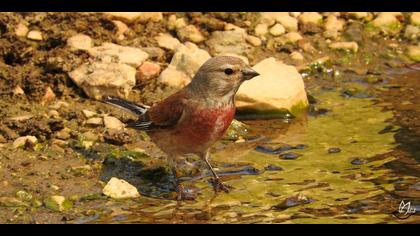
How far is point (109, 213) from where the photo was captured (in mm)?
6301

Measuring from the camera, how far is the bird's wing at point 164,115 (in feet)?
22.8

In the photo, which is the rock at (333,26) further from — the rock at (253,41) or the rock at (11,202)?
the rock at (11,202)

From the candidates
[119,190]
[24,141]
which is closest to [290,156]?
[119,190]

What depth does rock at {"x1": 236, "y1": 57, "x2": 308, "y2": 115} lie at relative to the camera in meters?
8.20

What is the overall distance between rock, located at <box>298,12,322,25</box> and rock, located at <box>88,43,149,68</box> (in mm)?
2271

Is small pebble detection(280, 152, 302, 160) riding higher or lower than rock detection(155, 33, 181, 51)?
lower

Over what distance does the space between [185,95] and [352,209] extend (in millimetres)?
1698

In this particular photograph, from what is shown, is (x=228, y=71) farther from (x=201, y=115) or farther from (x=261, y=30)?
(x=261, y=30)

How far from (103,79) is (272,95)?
1614 mm

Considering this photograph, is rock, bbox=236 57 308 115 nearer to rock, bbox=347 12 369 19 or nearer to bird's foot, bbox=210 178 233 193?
bird's foot, bbox=210 178 233 193

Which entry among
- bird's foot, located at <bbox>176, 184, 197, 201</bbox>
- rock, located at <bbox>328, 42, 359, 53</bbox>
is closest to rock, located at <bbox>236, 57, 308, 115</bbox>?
rock, located at <bbox>328, 42, 359, 53</bbox>

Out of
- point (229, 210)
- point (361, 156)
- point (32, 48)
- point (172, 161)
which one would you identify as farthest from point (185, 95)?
point (32, 48)

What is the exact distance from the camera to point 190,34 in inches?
366
